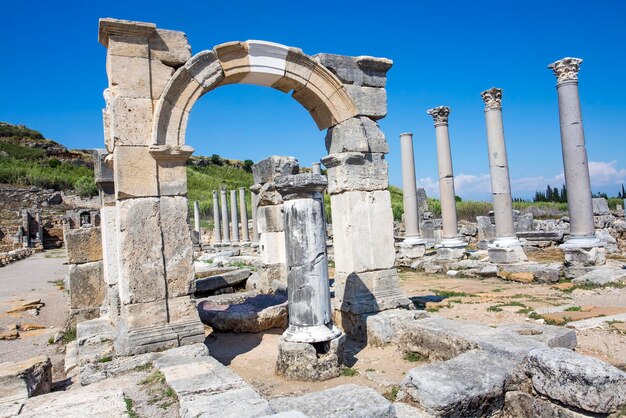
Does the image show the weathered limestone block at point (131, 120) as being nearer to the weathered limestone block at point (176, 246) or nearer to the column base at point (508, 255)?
the weathered limestone block at point (176, 246)

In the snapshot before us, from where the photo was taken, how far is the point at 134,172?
18.4 feet

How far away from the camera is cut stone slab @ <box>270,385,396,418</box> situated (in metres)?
3.44

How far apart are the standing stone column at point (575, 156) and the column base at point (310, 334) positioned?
350 inches

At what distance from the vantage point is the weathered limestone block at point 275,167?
31.6 feet

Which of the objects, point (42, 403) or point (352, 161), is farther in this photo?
point (352, 161)

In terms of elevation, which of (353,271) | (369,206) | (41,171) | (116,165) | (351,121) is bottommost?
(353,271)

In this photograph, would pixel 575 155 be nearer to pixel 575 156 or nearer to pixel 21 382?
pixel 575 156

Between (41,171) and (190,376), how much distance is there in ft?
184

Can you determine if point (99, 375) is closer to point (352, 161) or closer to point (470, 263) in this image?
point (352, 161)

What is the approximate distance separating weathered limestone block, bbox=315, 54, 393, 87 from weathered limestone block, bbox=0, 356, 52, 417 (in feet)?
18.1

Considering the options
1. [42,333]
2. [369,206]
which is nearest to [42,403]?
[369,206]

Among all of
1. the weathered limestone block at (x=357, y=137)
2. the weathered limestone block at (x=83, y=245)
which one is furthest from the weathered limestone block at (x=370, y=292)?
the weathered limestone block at (x=83, y=245)

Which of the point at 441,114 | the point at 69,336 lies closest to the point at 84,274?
the point at 69,336

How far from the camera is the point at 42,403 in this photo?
12.9 ft
